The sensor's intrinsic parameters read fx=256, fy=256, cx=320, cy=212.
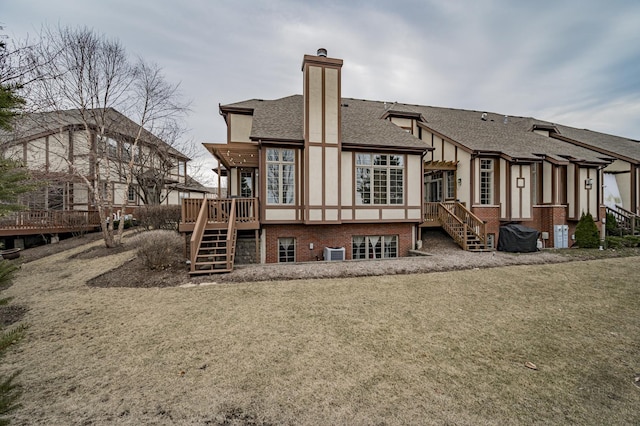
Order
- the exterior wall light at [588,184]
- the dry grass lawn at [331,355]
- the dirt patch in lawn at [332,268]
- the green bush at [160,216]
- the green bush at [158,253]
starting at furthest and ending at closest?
1. the green bush at [160,216]
2. the exterior wall light at [588,184]
3. the green bush at [158,253]
4. the dirt patch in lawn at [332,268]
5. the dry grass lawn at [331,355]

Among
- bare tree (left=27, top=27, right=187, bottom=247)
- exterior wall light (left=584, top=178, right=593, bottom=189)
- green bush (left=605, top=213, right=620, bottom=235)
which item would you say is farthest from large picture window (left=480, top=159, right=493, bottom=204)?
bare tree (left=27, top=27, right=187, bottom=247)

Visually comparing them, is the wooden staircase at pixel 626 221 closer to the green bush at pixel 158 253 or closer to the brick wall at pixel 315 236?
the brick wall at pixel 315 236

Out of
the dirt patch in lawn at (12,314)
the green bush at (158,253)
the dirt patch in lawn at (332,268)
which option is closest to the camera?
the dirt patch in lawn at (12,314)

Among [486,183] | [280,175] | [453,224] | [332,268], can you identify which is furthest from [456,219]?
[280,175]

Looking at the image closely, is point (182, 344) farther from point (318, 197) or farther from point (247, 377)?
point (318, 197)

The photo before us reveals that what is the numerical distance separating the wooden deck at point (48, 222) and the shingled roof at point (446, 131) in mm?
12090

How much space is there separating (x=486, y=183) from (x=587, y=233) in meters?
5.27

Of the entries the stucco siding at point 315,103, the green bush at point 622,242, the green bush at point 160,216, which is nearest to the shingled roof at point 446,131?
the stucco siding at point 315,103

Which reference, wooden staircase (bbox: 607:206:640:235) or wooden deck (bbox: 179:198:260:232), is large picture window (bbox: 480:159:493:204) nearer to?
wooden staircase (bbox: 607:206:640:235)

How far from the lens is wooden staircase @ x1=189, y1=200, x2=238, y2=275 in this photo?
8250mm

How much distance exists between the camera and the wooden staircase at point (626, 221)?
14.8m

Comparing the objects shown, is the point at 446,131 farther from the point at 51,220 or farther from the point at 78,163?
the point at 51,220

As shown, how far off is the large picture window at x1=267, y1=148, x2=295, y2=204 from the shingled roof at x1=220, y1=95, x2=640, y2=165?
0.71 meters

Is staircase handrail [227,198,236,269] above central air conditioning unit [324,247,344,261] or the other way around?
above
